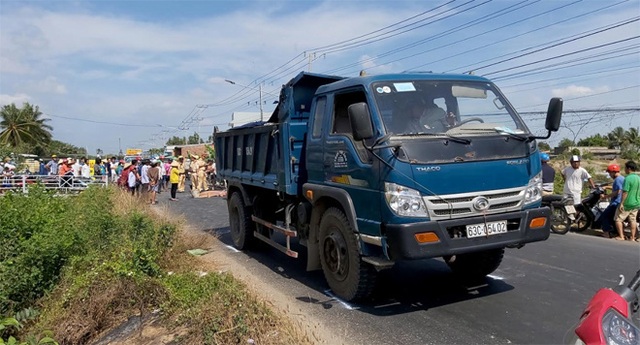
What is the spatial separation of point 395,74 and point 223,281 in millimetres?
2785

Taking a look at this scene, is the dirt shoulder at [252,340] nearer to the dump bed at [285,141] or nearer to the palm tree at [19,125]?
the dump bed at [285,141]

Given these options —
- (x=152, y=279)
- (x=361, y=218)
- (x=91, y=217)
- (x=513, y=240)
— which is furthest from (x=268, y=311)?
(x=91, y=217)

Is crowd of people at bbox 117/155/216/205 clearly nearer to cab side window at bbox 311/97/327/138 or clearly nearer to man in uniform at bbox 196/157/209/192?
man in uniform at bbox 196/157/209/192

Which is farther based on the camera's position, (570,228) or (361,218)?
(570,228)

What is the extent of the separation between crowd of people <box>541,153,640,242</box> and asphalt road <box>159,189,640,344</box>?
0.90 m

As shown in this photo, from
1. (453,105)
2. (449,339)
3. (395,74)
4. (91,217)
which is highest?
(395,74)

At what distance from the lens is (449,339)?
4.31 meters

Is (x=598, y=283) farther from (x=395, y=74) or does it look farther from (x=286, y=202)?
A: (x=286, y=202)

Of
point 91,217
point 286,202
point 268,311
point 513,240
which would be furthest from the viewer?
point 91,217

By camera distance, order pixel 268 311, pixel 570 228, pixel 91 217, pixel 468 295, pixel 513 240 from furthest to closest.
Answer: pixel 570 228, pixel 91 217, pixel 468 295, pixel 513 240, pixel 268 311

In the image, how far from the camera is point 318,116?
19.8 ft

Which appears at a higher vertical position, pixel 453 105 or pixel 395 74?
pixel 395 74

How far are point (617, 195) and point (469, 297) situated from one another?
214 inches

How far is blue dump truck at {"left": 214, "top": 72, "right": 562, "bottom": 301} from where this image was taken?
14.9 ft
